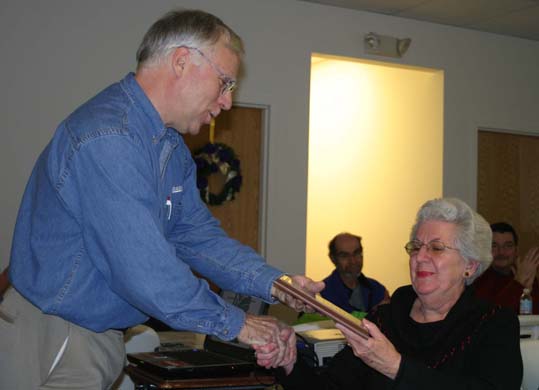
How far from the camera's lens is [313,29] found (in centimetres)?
617

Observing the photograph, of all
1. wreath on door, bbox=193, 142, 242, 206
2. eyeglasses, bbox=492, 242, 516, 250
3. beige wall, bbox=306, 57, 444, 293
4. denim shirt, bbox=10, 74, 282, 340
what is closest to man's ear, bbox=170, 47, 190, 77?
denim shirt, bbox=10, 74, 282, 340

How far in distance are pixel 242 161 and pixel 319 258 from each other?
7.29 ft

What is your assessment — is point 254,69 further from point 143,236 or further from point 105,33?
point 143,236

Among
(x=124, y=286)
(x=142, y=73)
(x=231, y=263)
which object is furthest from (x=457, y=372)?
(x=142, y=73)

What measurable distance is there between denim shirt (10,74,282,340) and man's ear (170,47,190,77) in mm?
105

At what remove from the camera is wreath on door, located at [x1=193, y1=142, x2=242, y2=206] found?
578 centimetres

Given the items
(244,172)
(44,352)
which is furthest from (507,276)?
(44,352)

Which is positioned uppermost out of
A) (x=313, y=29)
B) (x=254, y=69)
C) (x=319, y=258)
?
(x=313, y=29)

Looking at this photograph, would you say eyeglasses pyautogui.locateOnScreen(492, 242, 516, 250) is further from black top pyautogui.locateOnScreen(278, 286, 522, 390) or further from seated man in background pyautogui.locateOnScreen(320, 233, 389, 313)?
black top pyautogui.locateOnScreen(278, 286, 522, 390)

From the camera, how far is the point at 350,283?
16.4 feet

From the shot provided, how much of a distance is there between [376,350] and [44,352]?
840 millimetres

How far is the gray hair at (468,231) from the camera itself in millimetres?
2400

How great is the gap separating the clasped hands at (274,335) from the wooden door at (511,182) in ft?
17.5

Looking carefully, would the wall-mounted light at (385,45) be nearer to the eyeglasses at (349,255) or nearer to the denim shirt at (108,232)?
the eyeglasses at (349,255)
